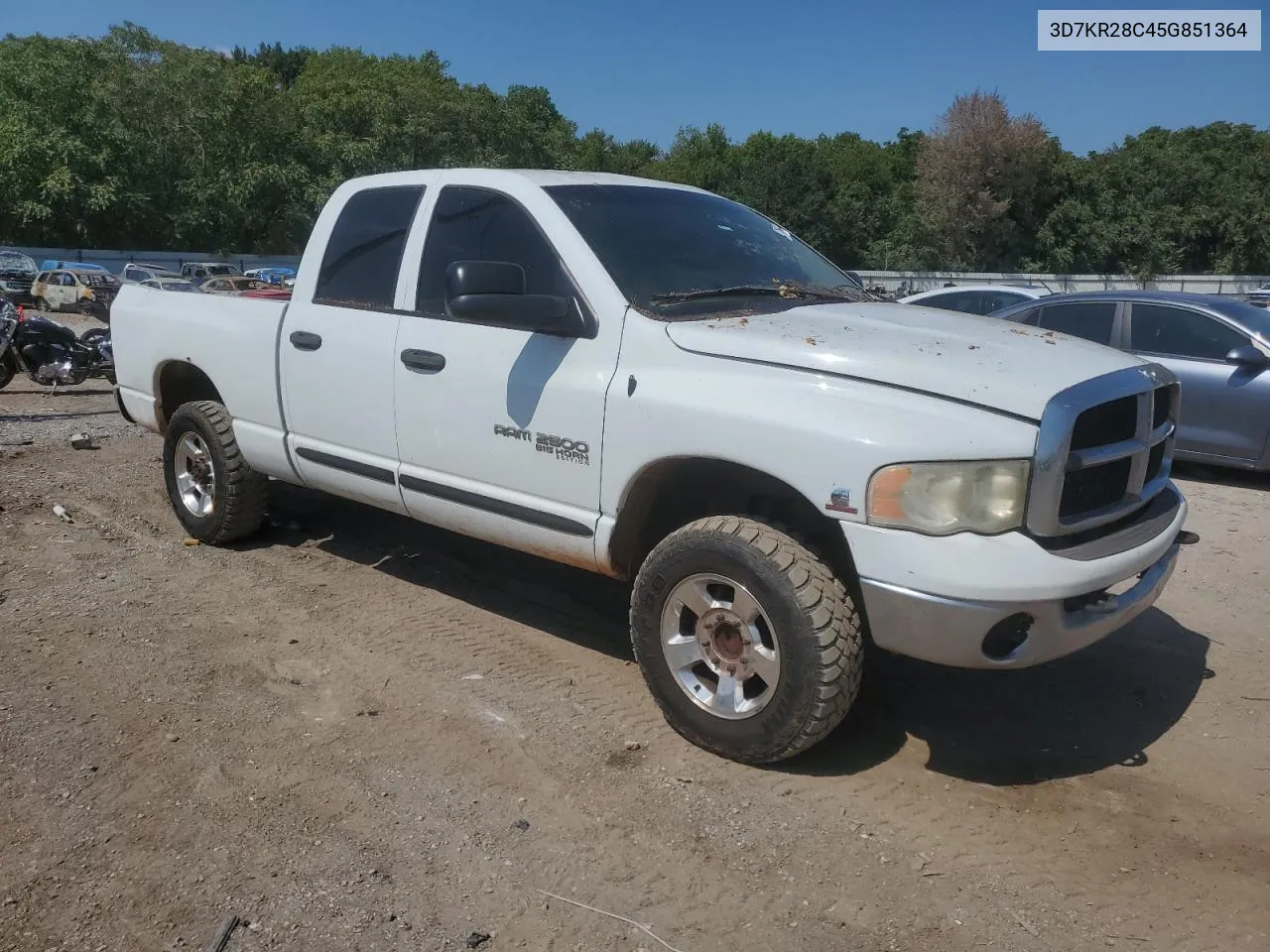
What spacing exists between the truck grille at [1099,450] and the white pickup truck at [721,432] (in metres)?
0.01

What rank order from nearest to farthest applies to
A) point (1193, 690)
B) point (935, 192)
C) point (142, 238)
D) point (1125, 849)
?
point (1125, 849), point (1193, 690), point (142, 238), point (935, 192)

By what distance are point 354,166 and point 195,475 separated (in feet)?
152

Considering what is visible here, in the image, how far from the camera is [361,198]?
510 cm

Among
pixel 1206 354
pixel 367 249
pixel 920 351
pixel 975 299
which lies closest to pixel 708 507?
pixel 920 351

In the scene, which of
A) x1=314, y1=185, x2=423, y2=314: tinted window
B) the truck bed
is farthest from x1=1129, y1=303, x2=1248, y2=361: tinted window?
the truck bed

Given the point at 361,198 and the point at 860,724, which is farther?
the point at 361,198

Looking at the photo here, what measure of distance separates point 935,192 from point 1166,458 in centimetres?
4966

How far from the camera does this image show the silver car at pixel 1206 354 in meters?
8.11

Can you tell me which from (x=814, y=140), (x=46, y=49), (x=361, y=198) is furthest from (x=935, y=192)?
(x=361, y=198)

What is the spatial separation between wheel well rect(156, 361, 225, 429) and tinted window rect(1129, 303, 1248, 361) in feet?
24.2

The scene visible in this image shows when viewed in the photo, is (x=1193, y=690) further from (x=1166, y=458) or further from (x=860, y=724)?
(x=860, y=724)

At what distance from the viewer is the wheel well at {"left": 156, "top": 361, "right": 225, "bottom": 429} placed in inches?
240

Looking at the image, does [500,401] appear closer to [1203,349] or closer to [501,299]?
[501,299]

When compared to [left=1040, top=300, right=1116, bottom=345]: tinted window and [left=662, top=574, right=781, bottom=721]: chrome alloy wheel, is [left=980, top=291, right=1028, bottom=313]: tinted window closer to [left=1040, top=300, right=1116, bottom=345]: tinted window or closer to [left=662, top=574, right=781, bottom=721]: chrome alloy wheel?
[left=1040, top=300, right=1116, bottom=345]: tinted window
